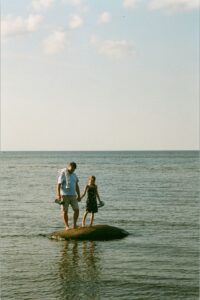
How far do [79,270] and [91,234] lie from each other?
325cm

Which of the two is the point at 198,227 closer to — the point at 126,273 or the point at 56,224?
the point at 56,224

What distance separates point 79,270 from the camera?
10109 millimetres

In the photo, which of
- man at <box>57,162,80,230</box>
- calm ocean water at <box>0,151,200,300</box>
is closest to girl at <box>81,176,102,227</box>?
man at <box>57,162,80,230</box>

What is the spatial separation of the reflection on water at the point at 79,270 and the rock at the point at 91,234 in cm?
31

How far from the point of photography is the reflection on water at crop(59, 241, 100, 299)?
8.67 metres

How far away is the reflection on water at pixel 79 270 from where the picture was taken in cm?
867

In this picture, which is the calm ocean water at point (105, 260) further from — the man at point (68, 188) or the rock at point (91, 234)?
the man at point (68, 188)

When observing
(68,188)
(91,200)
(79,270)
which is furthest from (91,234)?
(79,270)

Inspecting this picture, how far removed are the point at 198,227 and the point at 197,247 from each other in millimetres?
3239

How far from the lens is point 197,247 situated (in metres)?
12.6

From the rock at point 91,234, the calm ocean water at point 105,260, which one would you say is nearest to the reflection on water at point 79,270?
the calm ocean water at point 105,260

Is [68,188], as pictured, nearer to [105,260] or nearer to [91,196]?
[91,196]

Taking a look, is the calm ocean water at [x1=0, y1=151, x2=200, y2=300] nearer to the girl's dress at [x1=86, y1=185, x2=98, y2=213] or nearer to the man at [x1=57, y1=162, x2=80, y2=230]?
the man at [x1=57, y1=162, x2=80, y2=230]

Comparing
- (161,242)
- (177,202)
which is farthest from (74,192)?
(177,202)
